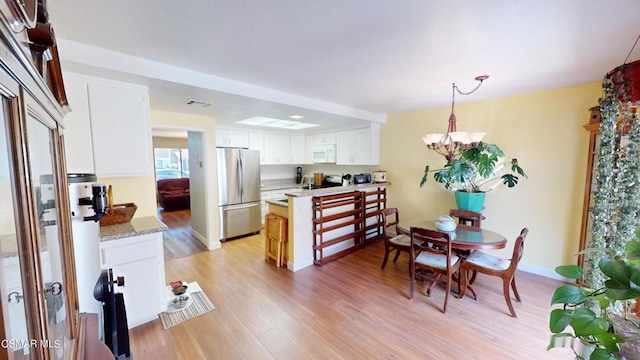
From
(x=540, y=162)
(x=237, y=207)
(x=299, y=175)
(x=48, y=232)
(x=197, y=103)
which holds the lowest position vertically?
(x=237, y=207)

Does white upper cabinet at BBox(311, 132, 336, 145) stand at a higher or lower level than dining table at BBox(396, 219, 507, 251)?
higher

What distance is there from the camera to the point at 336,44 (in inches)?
74.1

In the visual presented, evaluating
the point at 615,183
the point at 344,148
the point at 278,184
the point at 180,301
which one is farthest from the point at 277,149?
the point at 615,183

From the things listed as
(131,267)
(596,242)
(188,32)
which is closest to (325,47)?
(188,32)

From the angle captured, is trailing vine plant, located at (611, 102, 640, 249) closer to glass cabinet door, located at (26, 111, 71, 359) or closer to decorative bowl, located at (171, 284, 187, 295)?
glass cabinet door, located at (26, 111, 71, 359)

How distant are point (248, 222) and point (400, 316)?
10.7ft

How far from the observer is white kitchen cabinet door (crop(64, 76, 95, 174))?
2053 mm

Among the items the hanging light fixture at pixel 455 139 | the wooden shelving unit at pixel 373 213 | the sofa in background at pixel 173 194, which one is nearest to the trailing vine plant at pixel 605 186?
the hanging light fixture at pixel 455 139

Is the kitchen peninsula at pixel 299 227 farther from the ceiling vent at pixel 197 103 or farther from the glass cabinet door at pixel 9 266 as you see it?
the glass cabinet door at pixel 9 266

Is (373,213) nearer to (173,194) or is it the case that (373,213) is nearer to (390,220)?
(390,220)

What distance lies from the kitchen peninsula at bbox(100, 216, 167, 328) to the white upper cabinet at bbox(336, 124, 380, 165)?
3.59 m

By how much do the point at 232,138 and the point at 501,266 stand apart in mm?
4690

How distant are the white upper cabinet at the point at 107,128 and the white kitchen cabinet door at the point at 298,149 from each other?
373 cm

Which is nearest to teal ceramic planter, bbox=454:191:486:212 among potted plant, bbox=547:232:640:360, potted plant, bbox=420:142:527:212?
potted plant, bbox=420:142:527:212
